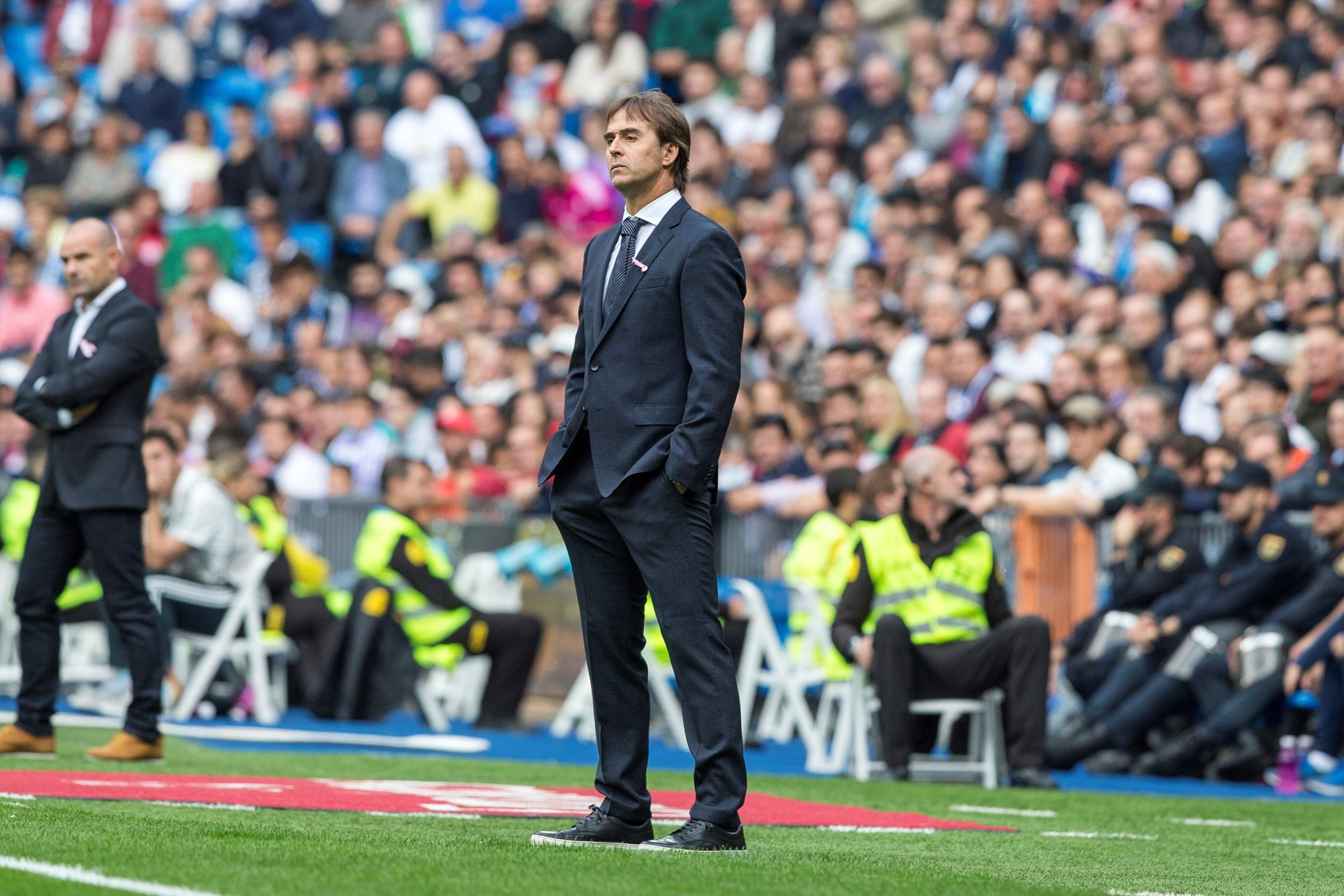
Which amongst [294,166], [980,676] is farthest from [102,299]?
[294,166]

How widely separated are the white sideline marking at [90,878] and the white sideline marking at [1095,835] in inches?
149

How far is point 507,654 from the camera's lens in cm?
1351

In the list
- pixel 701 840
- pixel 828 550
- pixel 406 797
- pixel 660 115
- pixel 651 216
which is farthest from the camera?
pixel 828 550

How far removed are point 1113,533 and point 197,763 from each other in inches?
224

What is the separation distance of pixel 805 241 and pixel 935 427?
13.4 feet

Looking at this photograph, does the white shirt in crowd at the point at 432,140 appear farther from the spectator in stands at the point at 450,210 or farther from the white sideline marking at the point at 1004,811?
the white sideline marking at the point at 1004,811

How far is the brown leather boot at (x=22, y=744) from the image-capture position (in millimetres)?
8961

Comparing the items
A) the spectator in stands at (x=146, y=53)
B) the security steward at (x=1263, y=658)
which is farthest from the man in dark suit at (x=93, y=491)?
the spectator in stands at (x=146, y=53)

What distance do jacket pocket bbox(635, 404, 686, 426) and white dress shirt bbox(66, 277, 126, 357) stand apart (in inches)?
158

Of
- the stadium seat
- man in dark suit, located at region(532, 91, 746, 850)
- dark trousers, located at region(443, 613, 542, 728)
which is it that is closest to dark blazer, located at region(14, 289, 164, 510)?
man in dark suit, located at region(532, 91, 746, 850)

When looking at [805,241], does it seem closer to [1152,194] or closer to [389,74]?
[1152,194]

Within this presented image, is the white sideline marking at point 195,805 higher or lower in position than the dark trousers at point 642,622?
lower

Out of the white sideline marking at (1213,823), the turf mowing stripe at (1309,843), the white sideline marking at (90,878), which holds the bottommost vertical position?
the white sideline marking at (90,878)

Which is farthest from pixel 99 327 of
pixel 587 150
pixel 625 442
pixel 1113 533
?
pixel 587 150
